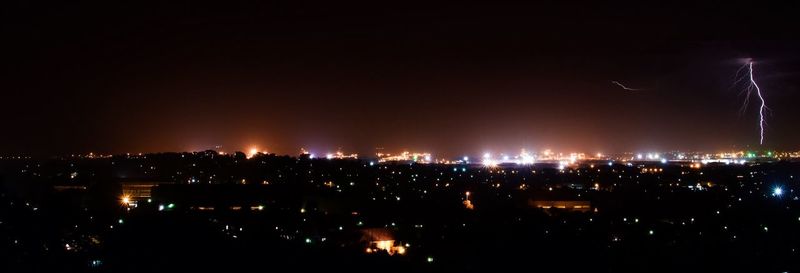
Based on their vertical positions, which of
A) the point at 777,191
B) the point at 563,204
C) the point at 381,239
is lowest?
the point at 381,239

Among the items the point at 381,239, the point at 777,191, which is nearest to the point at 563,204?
the point at 777,191

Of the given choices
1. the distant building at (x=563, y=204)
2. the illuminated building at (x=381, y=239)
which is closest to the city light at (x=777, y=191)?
the distant building at (x=563, y=204)

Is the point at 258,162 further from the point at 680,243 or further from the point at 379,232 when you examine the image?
the point at 680,243

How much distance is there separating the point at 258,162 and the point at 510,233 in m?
29.1

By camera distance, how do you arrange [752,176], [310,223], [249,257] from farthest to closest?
1. [752,176]
2. [310,223]
3. [249,257]

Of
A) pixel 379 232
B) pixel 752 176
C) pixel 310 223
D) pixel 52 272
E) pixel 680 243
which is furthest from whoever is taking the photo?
pixel 752 176

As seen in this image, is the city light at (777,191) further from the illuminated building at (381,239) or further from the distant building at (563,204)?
the illuminated building at (381,239)

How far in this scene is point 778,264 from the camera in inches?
433

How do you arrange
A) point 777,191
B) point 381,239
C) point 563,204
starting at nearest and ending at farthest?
point 381,239 < point 563,204 < point 777,191

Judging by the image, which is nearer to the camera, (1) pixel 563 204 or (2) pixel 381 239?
(2) pixel 381 239

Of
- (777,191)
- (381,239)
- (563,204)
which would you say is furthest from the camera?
(777,191)

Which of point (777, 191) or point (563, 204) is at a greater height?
point (777, 191)

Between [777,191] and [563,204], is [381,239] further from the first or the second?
[777,191]

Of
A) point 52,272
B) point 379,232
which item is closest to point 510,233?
point 379,232
